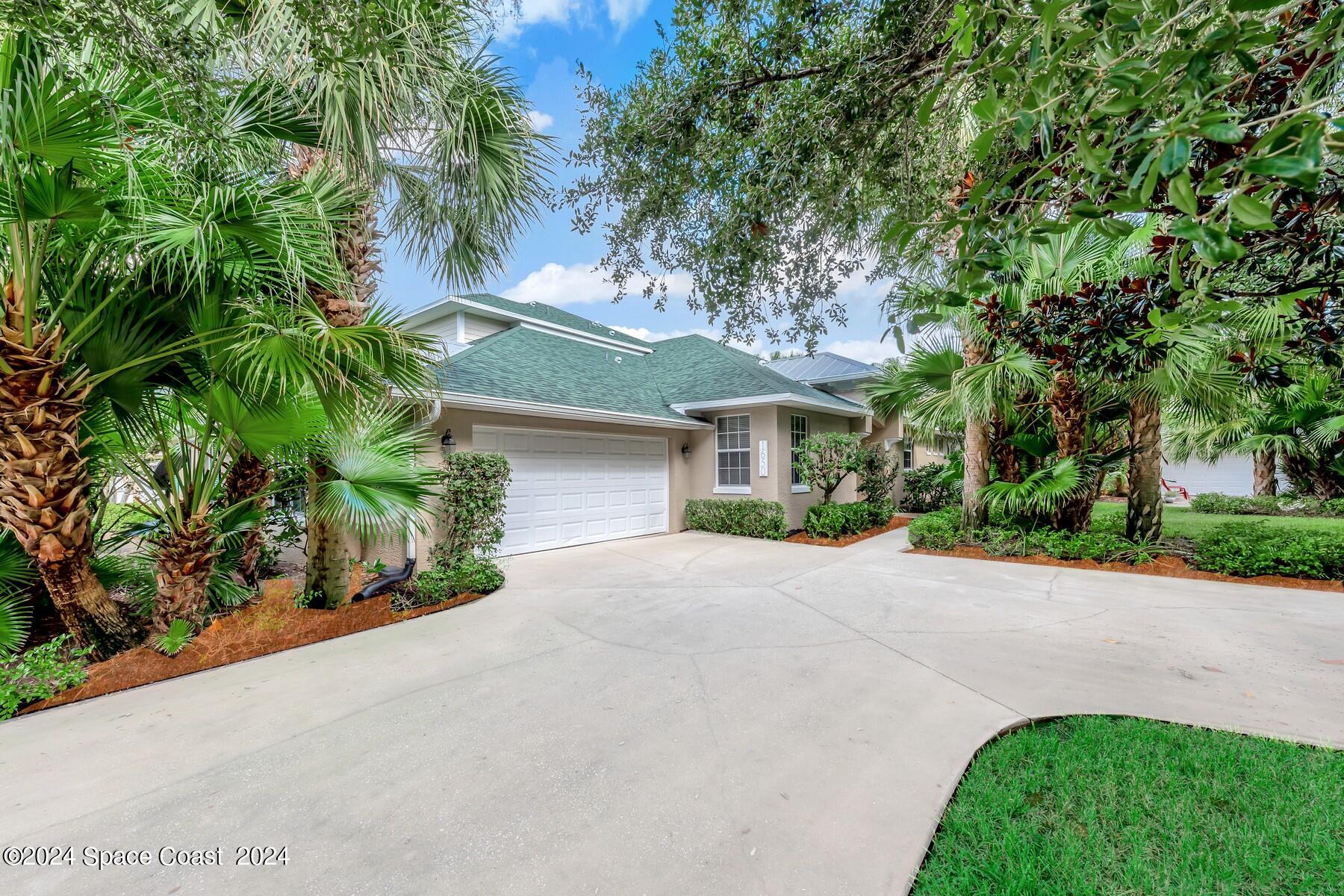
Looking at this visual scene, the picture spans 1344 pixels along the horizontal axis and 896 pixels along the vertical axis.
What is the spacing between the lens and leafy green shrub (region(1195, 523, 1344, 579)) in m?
6.25

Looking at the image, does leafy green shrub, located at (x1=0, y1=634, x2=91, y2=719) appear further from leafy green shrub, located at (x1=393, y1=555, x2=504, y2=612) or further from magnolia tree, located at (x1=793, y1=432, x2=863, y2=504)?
magnolia tree, located at (x1=793, y1=432, x2=863, y2=504)

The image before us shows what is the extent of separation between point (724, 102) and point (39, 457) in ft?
17.6

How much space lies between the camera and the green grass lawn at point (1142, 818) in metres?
1.95

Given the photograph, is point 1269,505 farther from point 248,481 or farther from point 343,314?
point 248,481

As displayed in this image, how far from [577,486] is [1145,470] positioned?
9109mm

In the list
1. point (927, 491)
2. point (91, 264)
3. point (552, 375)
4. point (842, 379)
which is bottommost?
point (927, 491)

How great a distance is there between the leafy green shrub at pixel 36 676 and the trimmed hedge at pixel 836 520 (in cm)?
976

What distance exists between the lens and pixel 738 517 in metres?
11.0

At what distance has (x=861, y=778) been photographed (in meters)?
2.59

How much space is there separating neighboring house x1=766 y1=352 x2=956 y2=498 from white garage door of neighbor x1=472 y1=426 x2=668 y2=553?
5.50 m

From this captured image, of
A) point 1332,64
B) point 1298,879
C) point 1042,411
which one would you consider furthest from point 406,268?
point 1042,411

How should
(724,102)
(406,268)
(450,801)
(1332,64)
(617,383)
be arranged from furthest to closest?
(617,383) → (406,268) → (724,102) → (450,801) → (1332,64)

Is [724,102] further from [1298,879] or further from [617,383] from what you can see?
[617,383]

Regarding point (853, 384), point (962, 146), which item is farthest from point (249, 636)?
point (853, 384)
